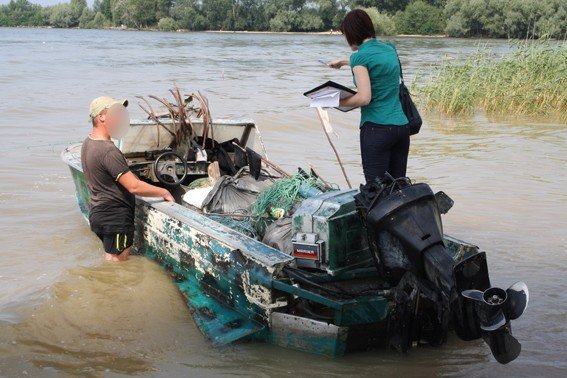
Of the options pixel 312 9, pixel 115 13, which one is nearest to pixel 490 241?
pixel 312 9

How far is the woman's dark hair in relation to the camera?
462cm

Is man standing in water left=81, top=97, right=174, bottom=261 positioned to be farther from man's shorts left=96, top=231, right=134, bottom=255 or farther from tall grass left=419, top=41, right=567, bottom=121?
tall grass left=419, top=41, right=567, bottom=121

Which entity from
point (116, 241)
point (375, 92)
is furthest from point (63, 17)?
point (375, 92)

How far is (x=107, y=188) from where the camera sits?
204 inches

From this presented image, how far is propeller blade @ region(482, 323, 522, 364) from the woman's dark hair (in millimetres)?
2134

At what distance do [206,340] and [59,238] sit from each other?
2.92 meters

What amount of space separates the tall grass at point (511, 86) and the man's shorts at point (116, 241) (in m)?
10.1

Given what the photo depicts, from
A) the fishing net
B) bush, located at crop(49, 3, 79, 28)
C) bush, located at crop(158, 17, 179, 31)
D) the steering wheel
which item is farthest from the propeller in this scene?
bush, located at crop(49, 3, 79, 28)

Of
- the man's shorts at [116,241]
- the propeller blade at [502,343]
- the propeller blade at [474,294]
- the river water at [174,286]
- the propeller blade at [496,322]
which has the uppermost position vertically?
the propeller blade at [474,294]

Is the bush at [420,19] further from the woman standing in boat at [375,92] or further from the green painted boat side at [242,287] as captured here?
the green painted boat side at [242,287]

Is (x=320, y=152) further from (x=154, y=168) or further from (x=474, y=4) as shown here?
(x=474, y=4)

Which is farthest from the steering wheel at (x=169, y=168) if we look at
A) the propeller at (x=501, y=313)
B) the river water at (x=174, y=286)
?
the propeller at (x=501, y=313)

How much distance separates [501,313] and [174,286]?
2.62 metres

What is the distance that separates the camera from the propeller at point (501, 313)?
3328mm
